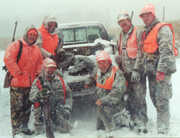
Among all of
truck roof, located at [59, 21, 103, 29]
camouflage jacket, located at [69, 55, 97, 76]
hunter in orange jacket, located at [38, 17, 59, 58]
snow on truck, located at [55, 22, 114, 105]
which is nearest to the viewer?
hunter in orange jacket, located at [38, 17, 59, 58]

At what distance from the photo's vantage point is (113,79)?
511 centimetres

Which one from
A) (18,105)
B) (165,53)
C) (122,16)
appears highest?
(122,16)

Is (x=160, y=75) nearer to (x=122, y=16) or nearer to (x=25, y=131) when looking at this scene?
(x=122, y=16)

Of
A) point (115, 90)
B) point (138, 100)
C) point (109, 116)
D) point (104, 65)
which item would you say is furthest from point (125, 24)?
point (109, 116)

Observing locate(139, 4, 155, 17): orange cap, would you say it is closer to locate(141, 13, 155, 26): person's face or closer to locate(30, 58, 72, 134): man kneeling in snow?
locate(141, 13, 155, 26): person's face

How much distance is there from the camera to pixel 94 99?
19.8 ft

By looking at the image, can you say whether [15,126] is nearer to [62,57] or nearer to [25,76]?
[25,76]

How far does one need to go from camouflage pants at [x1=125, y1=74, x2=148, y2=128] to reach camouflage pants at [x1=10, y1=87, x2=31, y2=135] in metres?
1.90

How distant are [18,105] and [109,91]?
166 cm

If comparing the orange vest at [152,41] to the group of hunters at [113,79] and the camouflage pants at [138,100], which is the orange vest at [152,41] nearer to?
the group of hunters at [113,79]

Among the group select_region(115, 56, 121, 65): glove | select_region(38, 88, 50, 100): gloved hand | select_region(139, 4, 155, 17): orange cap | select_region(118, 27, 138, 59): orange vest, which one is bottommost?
select_region(38, 88, 50, 100): gloved hand

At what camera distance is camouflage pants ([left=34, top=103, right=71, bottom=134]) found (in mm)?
5211

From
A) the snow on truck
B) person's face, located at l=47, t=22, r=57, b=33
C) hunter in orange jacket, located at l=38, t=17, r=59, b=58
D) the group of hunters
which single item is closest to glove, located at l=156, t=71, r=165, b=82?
the group of hunters

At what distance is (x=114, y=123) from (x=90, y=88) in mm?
979
